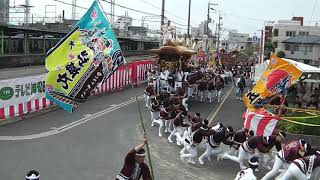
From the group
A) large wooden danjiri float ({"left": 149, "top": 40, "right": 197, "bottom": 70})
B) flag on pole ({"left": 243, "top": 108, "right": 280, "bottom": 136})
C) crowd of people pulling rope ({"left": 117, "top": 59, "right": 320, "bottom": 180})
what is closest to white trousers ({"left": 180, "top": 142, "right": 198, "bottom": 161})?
crowd of people pulling rope ({"left": 117, "top": 59, "right": 320, "bottom": 180})

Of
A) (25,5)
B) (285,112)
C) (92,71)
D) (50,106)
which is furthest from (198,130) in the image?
(25,5)

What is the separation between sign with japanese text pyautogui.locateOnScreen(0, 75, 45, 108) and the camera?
17.2 meters

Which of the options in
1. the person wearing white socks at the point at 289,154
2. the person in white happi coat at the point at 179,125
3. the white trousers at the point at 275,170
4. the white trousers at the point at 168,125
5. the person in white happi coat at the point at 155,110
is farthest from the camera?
the person in white happi coat at the point at 155,110

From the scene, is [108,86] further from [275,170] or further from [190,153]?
[275,170]

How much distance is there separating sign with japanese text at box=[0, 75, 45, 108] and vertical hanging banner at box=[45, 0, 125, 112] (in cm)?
870

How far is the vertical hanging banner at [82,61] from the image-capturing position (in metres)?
9.00

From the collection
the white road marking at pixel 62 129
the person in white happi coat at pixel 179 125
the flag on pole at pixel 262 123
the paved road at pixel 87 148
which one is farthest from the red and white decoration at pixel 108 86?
the flag on pole at pixel 262 123

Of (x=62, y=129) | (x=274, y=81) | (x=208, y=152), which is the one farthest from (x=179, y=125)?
(x=62, y=129)

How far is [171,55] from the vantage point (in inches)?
1083

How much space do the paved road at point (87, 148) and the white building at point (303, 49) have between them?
4214 cm

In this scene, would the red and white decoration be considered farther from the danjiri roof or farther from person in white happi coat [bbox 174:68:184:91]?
the danjiri roof

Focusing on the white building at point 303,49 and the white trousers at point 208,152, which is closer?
the white trousers at point 208,152

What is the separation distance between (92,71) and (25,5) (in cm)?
4321

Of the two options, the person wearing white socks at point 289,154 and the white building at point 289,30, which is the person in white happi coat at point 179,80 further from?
the white building at point 289,30
